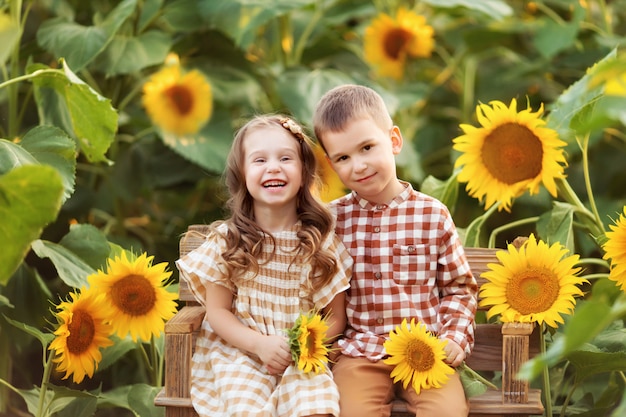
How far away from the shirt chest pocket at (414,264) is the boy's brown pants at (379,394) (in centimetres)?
16

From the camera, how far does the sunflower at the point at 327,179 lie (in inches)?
83.2

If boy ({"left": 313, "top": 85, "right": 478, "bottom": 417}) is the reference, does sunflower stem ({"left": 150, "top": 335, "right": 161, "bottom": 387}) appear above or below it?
below

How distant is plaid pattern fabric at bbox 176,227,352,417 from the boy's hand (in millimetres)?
208

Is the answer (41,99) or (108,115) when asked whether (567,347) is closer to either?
(108,115)

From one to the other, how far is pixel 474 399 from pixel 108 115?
37.1 inches

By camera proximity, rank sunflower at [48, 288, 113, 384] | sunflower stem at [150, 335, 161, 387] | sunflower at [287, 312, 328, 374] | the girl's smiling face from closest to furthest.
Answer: sunflower at [287, 312, 328, 374] → the girl's smiling face → sunflower at [48, 288, 113, 384] → sunflower stem at [150, 335, 161, 387]

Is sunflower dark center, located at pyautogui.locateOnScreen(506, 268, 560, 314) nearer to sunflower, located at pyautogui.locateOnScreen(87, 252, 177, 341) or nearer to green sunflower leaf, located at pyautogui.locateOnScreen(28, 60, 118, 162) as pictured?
sunflower, located at pyautogui.locateOnScreen(87, 252, 177, 341)

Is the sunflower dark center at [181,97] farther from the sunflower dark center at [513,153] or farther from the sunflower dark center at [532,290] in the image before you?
the sunflower dark center at [532,290]

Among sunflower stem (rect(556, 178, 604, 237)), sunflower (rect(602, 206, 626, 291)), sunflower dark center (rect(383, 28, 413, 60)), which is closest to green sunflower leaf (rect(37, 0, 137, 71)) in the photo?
sunflower dark center (rect(383, 28, 413, 60))

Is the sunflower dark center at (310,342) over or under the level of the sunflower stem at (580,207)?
under

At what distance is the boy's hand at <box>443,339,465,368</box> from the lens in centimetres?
183

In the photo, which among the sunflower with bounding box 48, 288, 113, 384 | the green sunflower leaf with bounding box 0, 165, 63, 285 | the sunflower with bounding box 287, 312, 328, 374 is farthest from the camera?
the sunflower with bounding box 48, 288, 113, 384

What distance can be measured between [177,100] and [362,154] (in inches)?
44.6

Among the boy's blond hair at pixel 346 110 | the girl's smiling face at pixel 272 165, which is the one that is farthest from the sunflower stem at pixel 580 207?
the girl's smiling face at pixel 272 165
